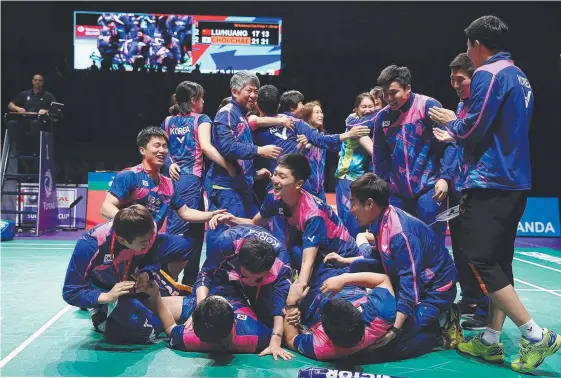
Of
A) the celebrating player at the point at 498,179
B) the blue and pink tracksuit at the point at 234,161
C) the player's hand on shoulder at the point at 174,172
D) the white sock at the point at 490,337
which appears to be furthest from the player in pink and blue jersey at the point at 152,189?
the white sock at the point at 490,337

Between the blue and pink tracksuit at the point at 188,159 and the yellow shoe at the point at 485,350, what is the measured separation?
2.77 meters

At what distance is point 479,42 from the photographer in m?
3.93

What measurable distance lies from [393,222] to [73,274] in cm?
219

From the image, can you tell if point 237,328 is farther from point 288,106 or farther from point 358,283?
point 288,106

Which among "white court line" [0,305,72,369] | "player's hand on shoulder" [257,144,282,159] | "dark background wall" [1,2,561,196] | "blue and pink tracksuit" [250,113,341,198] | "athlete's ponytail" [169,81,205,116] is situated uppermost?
"dark background wall" [1,2,561,196]

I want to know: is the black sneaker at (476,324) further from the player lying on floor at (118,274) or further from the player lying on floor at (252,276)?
the player lying on floor at (118,274)

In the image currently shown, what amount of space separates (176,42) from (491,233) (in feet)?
39.8

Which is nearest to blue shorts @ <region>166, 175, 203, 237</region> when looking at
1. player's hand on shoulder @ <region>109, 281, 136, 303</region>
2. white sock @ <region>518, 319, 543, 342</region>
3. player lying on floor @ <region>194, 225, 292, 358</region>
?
player lying on floor @ <region>194, 225, 292, 358</region>

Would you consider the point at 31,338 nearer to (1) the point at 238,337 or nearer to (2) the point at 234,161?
(1) the point at 238,337

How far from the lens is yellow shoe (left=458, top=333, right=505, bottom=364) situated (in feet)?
13.1

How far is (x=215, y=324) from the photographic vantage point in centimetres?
383

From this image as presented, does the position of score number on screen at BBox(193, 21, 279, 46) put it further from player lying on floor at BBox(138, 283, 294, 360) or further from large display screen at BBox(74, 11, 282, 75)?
player lying on floor at BBox(138, 283, 294, 360)

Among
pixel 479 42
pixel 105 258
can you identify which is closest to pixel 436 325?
pixel 479 42

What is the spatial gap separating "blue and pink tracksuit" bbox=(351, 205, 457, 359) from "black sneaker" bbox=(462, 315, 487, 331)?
24.2 inches
